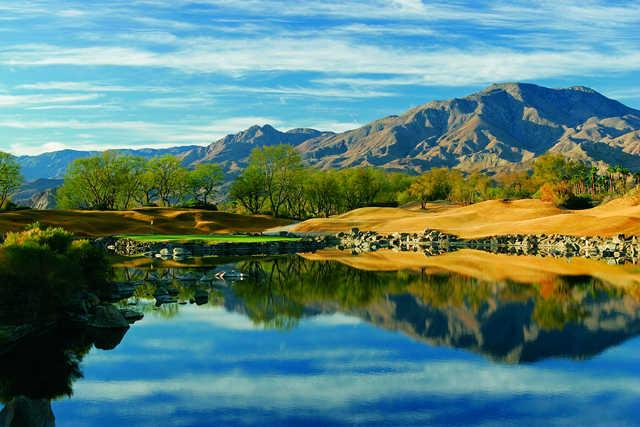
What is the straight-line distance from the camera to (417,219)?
98.6 m

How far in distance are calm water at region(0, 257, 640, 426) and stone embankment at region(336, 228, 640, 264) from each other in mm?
29894

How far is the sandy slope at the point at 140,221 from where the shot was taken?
82000mm

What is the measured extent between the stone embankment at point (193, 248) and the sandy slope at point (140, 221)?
11473 millimetres

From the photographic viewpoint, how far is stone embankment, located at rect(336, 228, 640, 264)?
62031 millimetres

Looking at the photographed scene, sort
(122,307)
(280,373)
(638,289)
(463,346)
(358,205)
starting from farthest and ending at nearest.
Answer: (358,205) < (638,289) < (122,307) < (463,346) < (280,373)

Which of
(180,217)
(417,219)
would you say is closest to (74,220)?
(180,217)

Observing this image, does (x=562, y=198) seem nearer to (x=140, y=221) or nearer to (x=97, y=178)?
(x=140, y=221)

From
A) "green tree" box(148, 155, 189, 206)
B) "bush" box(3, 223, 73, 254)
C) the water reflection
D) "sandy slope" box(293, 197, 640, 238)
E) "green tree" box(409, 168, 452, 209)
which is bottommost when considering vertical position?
the water reflection

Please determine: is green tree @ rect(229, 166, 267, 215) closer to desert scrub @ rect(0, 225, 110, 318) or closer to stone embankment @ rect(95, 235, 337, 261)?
stone embankment @ rect(95, 235, 337, 261)

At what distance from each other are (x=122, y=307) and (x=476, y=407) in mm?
20140

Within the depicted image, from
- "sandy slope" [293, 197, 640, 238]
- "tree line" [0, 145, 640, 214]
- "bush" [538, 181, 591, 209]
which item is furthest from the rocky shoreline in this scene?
"tree line" [0, 145, 640, 214]

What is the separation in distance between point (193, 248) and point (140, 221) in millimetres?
29138

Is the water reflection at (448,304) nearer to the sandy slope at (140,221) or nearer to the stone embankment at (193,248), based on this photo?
the stone embankment at (193,248)

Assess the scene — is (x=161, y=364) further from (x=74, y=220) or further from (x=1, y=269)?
(x=74, y=220)
